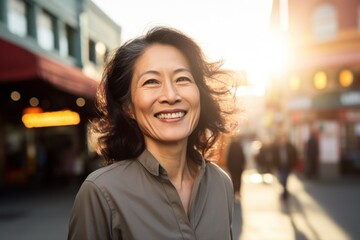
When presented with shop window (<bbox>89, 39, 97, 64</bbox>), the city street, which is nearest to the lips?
the city street

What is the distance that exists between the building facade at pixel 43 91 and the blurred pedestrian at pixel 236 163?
429 cm

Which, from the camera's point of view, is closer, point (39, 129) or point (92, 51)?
point (39, 129)

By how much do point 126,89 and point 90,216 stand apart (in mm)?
655

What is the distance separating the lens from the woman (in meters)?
1.89

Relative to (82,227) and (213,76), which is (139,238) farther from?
(213,76)

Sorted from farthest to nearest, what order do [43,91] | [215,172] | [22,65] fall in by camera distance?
[43,91], [22,65], [215,172]

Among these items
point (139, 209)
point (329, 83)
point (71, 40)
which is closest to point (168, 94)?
point (139, 209)

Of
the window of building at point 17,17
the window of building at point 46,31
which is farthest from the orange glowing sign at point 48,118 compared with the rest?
the window of building at point 46,31

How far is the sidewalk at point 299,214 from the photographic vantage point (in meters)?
8.08

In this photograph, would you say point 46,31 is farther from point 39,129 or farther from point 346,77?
point 346,77

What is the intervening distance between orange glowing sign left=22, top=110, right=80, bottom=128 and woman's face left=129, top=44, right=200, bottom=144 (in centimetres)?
1564

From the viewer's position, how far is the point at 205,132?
8.76 feet

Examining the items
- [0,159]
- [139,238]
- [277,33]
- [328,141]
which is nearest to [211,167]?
[139,238]

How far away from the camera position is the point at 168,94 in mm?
2074
